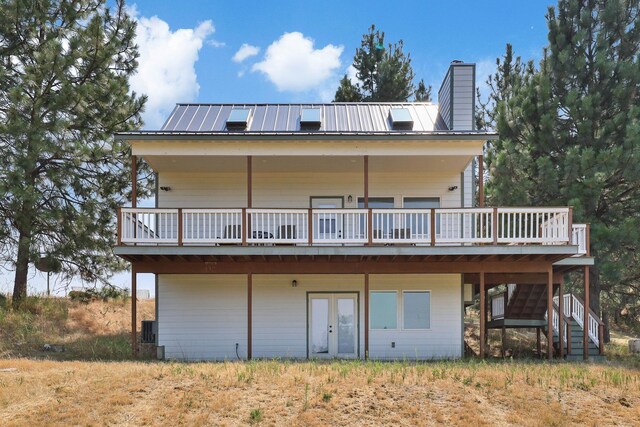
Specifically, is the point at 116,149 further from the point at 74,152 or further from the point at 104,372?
the point at 104,372

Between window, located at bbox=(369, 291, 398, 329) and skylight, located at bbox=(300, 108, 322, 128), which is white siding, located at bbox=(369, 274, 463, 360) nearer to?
window, located at bbox=(369, 291, 398, 329)

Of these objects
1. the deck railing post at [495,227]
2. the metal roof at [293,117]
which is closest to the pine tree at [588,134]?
the metal roof at [293,117]

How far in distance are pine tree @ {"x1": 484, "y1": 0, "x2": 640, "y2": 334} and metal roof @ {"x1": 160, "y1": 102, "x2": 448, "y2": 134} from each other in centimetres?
478

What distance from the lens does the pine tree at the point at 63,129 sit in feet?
63.1

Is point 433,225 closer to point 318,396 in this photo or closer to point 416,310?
point 416,310

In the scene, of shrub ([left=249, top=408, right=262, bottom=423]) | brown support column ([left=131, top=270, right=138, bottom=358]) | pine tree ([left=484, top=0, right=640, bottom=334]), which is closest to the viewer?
shrub ([left=249, top=408, right=262, bottom=423])

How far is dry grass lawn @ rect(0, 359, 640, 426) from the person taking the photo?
30.8ft

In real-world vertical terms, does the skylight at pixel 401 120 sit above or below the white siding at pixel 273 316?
above

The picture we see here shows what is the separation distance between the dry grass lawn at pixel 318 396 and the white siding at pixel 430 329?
4.54 m

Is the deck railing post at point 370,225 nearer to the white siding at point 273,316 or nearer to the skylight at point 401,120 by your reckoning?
the white siding at point 273,316

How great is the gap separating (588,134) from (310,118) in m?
10.7

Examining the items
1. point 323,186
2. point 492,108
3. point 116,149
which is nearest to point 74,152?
point 116,149

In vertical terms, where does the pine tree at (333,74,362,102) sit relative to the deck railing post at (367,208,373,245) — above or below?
above

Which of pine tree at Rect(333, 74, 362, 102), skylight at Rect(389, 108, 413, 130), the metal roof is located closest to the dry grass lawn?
the metal roof
